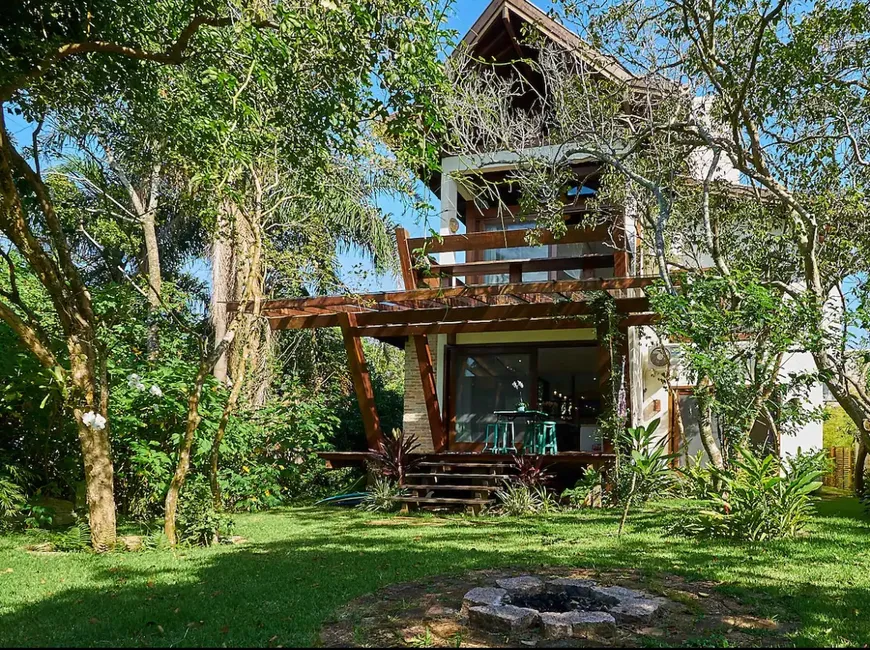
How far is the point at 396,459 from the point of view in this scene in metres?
12.0

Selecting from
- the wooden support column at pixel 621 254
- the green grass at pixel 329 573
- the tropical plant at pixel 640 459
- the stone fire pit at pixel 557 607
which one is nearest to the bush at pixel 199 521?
the green grass at pixel 329 573

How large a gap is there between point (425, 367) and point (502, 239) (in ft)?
9.34

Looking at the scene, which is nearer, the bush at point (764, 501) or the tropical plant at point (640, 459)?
the bush at point (764, 501)

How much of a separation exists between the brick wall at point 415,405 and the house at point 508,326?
0.02 m

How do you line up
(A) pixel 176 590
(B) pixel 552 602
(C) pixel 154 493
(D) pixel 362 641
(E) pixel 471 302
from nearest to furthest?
(D) pixel 362 641
(B) pixel 552 602
(A) pixel 176 590
(C) pixel 154 493
(E) pixel 471 302

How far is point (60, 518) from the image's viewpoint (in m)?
9.26

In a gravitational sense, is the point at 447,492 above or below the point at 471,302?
below

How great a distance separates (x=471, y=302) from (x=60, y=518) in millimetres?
6869

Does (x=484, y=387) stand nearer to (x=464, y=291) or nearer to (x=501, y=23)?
(x=464, y=291)

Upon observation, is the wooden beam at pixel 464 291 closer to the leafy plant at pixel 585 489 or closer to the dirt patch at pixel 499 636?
the leafy plant at pixel 585 489

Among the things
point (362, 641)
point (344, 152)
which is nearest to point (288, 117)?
point (344, 152)

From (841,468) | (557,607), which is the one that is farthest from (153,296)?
(841,468)

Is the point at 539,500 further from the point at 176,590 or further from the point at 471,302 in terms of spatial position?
the point at 176,590

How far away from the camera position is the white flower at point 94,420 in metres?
6.98
